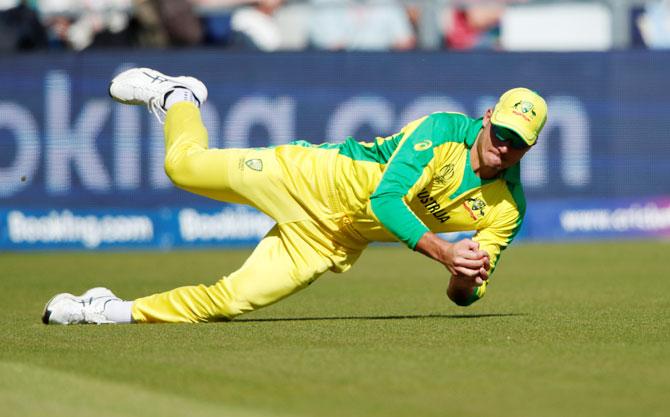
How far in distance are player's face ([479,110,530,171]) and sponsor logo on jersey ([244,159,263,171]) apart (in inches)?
51.6

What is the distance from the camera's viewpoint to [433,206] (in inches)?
328

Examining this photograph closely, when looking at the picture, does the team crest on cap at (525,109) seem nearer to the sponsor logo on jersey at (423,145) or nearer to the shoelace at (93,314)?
the sponsor logo on jersey at (423,145)

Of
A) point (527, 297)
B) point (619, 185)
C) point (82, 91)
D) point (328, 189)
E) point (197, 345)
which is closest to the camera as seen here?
point (197, 345)

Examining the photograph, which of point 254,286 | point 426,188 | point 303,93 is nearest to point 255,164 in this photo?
point 254,286

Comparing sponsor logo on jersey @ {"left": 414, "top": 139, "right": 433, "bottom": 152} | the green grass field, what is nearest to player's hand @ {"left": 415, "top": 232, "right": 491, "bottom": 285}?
the green grass field

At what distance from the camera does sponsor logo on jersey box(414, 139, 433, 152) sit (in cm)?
787

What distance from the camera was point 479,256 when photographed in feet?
24.8

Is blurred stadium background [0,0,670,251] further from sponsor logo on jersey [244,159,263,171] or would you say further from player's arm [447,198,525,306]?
player's arm [447,198,525,306]

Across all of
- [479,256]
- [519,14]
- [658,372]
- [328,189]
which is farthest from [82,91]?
[658,372]

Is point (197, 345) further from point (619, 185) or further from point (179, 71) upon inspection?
point (619, 185)

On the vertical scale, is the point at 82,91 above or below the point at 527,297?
above

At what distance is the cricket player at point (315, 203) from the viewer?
8141 mm

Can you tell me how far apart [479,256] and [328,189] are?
1184mm

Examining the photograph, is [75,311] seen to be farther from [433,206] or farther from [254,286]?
[433,206]
